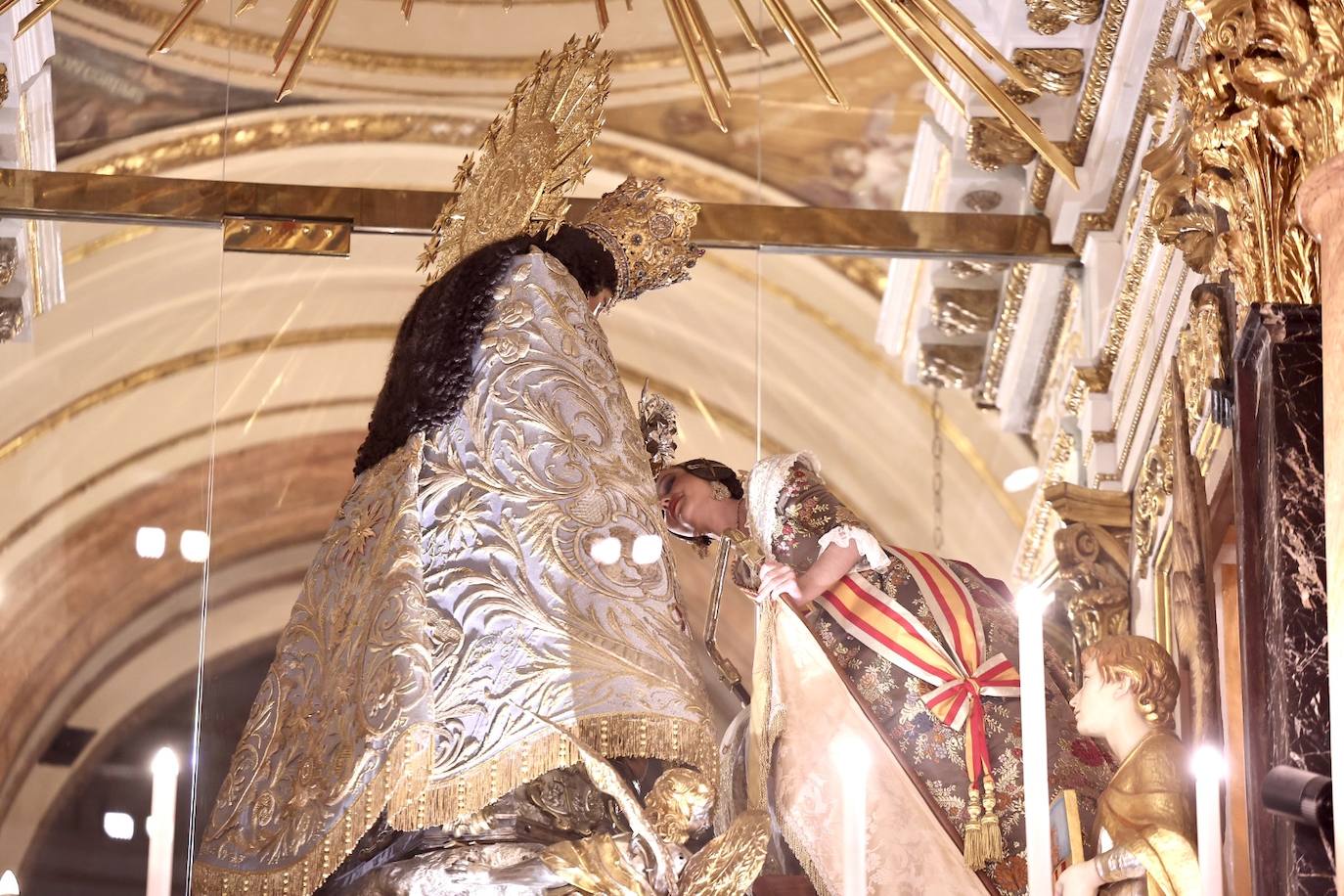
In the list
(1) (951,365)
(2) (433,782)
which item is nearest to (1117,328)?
(1) (951,365)

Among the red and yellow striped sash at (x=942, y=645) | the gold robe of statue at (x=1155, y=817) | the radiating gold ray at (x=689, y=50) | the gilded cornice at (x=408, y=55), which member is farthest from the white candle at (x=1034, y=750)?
the gilded cornice at (x=408, y=55)

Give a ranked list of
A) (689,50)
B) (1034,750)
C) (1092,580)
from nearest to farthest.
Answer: (1034,750)
(689,50)
(1092,580)

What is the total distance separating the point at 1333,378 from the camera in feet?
10.0

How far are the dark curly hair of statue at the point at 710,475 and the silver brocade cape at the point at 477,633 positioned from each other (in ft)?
2.88

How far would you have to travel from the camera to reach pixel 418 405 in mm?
3881

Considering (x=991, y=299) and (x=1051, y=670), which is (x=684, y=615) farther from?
(x=991, y=299)

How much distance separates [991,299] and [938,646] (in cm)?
238

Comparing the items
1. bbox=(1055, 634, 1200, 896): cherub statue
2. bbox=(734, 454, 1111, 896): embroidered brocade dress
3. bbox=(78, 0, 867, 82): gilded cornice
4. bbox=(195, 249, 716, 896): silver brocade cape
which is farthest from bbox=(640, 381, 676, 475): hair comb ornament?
bbox=(78, 0, 867, 82): gilded cornice

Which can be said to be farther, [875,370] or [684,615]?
[875,370]

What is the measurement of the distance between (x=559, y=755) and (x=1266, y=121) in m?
1.47

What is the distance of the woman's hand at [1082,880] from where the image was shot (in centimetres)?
353

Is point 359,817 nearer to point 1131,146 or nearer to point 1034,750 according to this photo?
point 1034,750

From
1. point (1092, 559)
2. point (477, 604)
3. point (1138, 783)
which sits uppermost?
point (1092, 559)

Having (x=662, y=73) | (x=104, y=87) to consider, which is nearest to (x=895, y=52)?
(x=662, y=73)
